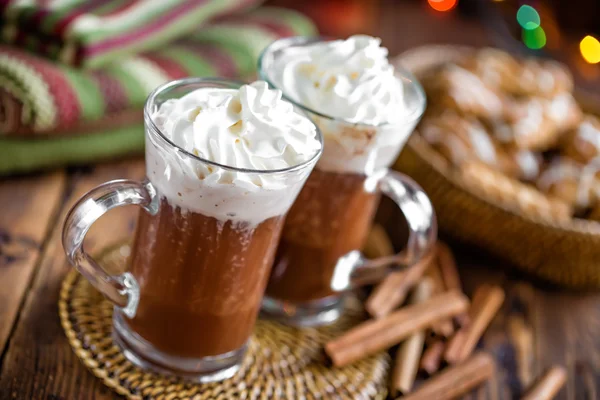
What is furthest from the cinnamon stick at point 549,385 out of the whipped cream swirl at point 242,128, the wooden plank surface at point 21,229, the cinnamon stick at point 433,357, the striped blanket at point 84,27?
the striped blanket at point 84,27

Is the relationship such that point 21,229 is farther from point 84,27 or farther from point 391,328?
point 391,328

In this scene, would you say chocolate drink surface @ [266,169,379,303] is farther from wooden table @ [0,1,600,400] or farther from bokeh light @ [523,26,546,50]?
bokeh light @ [523,26,546,50]

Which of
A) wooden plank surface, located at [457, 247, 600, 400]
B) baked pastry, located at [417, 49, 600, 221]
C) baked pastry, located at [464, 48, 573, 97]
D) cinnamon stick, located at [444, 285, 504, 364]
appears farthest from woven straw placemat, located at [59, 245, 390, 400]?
baked pastry, located at [464, 48, 573, 97]

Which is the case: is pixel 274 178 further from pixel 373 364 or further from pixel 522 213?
pixel 522 213

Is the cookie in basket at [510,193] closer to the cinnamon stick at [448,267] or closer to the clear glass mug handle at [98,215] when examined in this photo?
the cinnamon stick at [448,267]

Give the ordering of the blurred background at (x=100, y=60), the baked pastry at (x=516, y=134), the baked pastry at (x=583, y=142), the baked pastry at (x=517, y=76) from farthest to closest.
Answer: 1. the baked pastry at (x=517, y=76)
2. the baked pastry at (x=583, y=142)
3. the baked pastry at (x=516, y=134)
4. the blurred background at (x=100, y=60)
